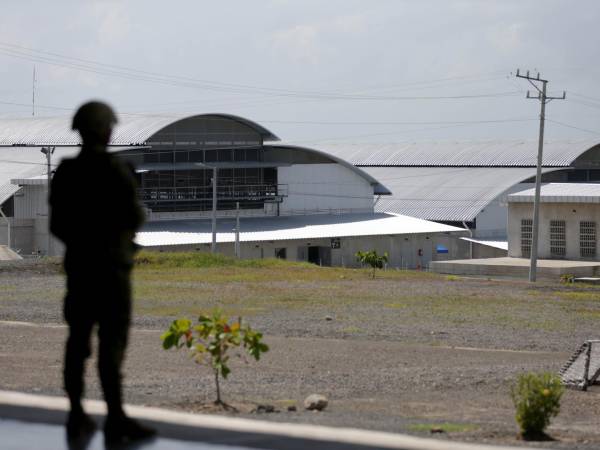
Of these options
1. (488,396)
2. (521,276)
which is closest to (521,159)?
(521,276)

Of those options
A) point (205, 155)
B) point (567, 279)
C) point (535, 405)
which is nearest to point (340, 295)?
point (567, 279)

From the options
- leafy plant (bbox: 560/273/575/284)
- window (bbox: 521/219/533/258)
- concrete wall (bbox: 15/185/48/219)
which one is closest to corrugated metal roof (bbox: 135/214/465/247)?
concrete wall (bbox: 15/185/48/219)

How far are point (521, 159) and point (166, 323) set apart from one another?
59974 mm

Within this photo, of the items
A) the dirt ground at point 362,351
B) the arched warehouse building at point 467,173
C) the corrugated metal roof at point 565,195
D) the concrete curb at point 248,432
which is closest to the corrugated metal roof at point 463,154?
the arched warehouse building at point 467,173

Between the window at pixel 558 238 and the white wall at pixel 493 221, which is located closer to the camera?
the window at pixel 558 238

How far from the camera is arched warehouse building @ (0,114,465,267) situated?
54.7 m

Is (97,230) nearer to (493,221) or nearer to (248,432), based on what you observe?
(248,432)

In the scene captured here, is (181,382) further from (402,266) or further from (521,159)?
(521,159)

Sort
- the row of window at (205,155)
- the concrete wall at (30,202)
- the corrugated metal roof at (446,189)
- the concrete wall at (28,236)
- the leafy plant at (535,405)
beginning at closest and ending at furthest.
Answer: the leafy plant at (535,405) < the concrete wall at (28,236) < the concrete wall at (30,202) < the row of window at (205,155) < the corrugated metal roof at (446,189)

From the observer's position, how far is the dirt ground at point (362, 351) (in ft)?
38.2

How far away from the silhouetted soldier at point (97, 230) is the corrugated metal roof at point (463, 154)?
236 ft

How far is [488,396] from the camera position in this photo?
44.1 ft

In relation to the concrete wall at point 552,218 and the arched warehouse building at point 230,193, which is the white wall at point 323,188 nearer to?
the arched warehouse building at point 230,193

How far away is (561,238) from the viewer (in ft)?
164
